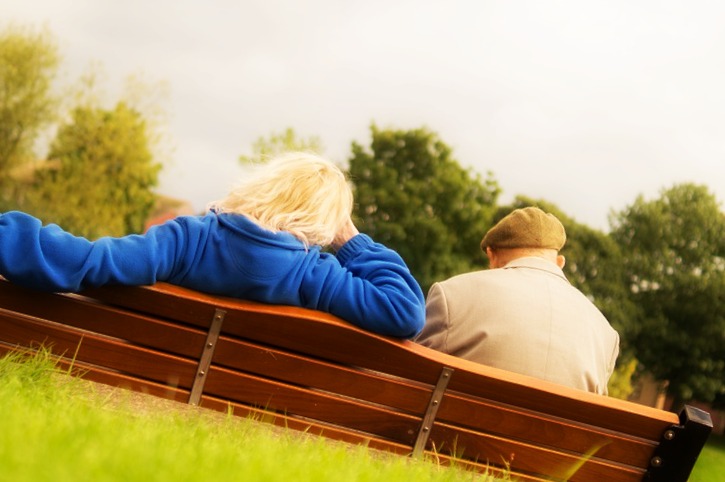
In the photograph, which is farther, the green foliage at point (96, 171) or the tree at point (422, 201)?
A: the green foliage at point (96, 171)

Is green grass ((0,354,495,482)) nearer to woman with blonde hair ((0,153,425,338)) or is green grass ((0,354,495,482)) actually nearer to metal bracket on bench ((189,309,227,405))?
metal bracket on bench ((189,309,227,405))

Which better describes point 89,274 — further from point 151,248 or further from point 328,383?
point 328,383

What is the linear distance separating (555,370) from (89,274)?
2350mm

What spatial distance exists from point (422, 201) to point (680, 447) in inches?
1534

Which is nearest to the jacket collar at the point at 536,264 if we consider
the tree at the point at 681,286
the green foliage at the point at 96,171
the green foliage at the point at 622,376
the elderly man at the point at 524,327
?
the elderly man at the point at 524,327

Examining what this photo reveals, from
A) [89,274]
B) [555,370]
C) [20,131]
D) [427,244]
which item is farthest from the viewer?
[20,131]

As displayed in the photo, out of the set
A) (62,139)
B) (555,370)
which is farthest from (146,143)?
(555,370)

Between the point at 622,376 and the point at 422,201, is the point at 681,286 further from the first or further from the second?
the point at 422,201

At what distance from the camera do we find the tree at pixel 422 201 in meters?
42.7

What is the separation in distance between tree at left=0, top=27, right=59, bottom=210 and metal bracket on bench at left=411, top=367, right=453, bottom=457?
46160mm

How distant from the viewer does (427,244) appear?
42875 millimetres

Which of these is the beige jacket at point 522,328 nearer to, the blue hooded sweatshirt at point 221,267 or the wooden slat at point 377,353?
the wooden slat at point 377,353

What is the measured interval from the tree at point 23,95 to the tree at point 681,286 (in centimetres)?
2765

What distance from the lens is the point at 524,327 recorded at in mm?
5176
